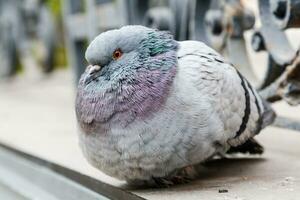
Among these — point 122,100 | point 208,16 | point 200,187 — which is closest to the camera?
point 122,100

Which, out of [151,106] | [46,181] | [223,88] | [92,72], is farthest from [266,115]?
[46,181]

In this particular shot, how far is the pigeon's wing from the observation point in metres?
2.25

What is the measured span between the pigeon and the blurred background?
0.35m

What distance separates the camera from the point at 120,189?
7.74 feet

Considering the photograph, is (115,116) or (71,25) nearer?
(115,116)

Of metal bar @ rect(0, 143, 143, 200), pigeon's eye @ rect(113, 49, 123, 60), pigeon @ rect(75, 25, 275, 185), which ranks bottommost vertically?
metal bar @ rect(0, 143, 143, 200)

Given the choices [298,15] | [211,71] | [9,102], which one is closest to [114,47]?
[211,71]

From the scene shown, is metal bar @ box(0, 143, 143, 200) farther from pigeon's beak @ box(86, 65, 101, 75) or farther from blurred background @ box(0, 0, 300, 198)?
pigeon's beak @ box(86, 65, 101, 75)

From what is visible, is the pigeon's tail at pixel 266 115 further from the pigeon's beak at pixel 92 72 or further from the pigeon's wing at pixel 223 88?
the pigeon's beak at pixel 92 72

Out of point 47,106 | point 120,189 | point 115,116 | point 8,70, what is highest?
point 115,116

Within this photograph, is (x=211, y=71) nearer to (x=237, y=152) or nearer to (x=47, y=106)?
(x=237, y=152)

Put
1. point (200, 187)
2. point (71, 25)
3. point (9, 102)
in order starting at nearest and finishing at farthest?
point (200, 187)
point (71, 25)
point (9, 102)

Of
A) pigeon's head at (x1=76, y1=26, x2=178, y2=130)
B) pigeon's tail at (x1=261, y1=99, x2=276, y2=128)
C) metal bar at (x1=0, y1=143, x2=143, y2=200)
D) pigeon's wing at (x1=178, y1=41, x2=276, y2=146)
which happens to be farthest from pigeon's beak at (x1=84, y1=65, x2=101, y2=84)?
pigeon's tail at (x1=261, y1=99, x2=276, y2=128)

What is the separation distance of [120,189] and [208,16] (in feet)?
5.07
